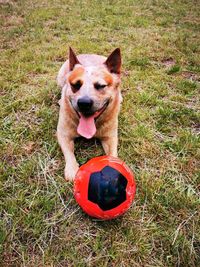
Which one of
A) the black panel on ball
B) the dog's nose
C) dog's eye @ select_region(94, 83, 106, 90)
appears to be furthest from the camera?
dog's eye @ select_region(94, 83, 106, 90)

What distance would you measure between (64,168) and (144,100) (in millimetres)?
1609

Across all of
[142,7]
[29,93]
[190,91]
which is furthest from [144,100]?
[142,7]

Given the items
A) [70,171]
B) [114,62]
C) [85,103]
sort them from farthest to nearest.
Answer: [114,62] → [70,171] → [85,103]

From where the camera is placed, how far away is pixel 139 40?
6.32m

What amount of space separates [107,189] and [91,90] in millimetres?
998

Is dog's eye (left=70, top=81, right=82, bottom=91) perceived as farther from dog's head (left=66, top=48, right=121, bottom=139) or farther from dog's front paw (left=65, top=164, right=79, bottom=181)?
dog's front paw (left=65, top=164, right=79, bottom=181)

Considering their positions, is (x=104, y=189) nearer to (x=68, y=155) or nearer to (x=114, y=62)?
(x=68, y=155)

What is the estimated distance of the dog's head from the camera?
297cm

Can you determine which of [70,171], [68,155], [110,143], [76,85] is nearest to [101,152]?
[110,143]

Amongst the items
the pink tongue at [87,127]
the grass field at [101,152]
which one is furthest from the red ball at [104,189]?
the pink tongue at [87,127]

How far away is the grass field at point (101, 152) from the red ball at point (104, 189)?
0.21 meters

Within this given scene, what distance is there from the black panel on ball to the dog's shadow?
84 cm

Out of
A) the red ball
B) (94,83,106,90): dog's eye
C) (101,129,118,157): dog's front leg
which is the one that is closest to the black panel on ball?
the red ball

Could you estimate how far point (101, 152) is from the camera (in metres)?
3.40
